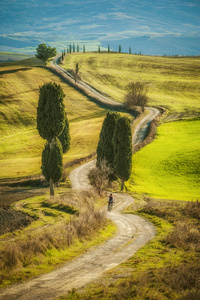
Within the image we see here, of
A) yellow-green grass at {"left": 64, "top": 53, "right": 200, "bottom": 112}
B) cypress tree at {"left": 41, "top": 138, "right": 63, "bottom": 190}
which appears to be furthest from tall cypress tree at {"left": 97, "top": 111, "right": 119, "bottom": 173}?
yellow-green grass at {"left": 64, "top": 53, "right": 200, "bottom": 112}

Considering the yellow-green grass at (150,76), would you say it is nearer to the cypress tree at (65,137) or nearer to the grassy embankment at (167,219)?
the grassy embankment at (167,219)

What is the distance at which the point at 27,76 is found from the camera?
128250 millimetres

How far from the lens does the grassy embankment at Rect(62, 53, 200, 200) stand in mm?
45181

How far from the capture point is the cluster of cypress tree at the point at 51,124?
35.3 meters

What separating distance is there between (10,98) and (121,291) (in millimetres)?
99504

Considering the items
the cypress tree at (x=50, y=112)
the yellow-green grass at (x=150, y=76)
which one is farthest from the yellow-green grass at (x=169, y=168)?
the yellow-green grass at (x=150, y=76)

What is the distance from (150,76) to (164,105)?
46.8 meters

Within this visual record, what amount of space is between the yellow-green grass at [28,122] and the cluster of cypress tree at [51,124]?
1598 centimetres

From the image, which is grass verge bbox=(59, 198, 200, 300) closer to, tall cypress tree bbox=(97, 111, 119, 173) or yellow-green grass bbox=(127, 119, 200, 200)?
yellow-green grass bbox=(127, 119, 200, 200)

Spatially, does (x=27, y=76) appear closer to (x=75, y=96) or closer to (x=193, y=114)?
(x=75, y=96)

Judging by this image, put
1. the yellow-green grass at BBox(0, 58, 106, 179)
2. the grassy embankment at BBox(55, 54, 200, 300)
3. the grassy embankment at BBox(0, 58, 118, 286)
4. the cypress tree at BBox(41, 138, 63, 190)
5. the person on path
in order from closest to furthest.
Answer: the grassy embankment at BBox(55, 54, 200, 300)
the grassy embankment at BBox(0, 58, 118, 286)
the person on path
the cypress tree at BBox(41, 138, 63, 190)
the yellow-green grass at BBox(0, 58, 106, 179)

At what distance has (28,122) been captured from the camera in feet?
292

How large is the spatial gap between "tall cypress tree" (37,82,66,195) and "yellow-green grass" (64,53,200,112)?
7136 centimetres

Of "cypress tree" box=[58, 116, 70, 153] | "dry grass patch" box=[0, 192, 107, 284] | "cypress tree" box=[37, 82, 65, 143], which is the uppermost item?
"cypress tree" box=[37, 82, 65, 143]
